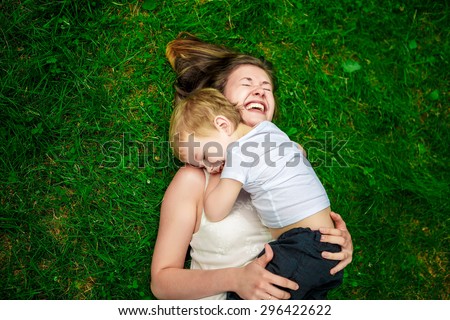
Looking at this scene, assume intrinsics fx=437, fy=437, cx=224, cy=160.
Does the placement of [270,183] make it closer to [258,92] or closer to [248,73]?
[258,92]

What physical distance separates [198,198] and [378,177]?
190 cm

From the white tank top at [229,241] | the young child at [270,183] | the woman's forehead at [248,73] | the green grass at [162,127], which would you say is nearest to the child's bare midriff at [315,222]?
the young child at [270,183]

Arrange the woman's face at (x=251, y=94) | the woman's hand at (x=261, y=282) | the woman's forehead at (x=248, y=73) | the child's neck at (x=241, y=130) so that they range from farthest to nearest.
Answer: the woman's forehead at (x=248, y=73) → the woman's face at (x=251, y=94) → the child's neck at (x=241, y=130) → the woman's hand at (x=261, y=282)

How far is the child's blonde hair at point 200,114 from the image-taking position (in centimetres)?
317

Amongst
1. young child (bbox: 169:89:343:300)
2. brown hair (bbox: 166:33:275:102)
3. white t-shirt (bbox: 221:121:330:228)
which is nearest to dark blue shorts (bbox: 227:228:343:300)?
young child (bbox: 169:89:343:300)

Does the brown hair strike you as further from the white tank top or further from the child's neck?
the white tank top

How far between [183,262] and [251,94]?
4.52 feet

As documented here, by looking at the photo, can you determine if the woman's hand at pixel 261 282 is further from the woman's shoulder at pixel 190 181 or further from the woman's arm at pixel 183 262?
the woman's shoulder at pixel 190 181

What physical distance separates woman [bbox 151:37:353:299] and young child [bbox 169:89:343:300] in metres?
0.08

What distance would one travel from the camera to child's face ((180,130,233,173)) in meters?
3.15

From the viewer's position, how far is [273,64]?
4246 mm

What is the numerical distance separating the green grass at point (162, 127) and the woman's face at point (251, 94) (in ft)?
2.36
